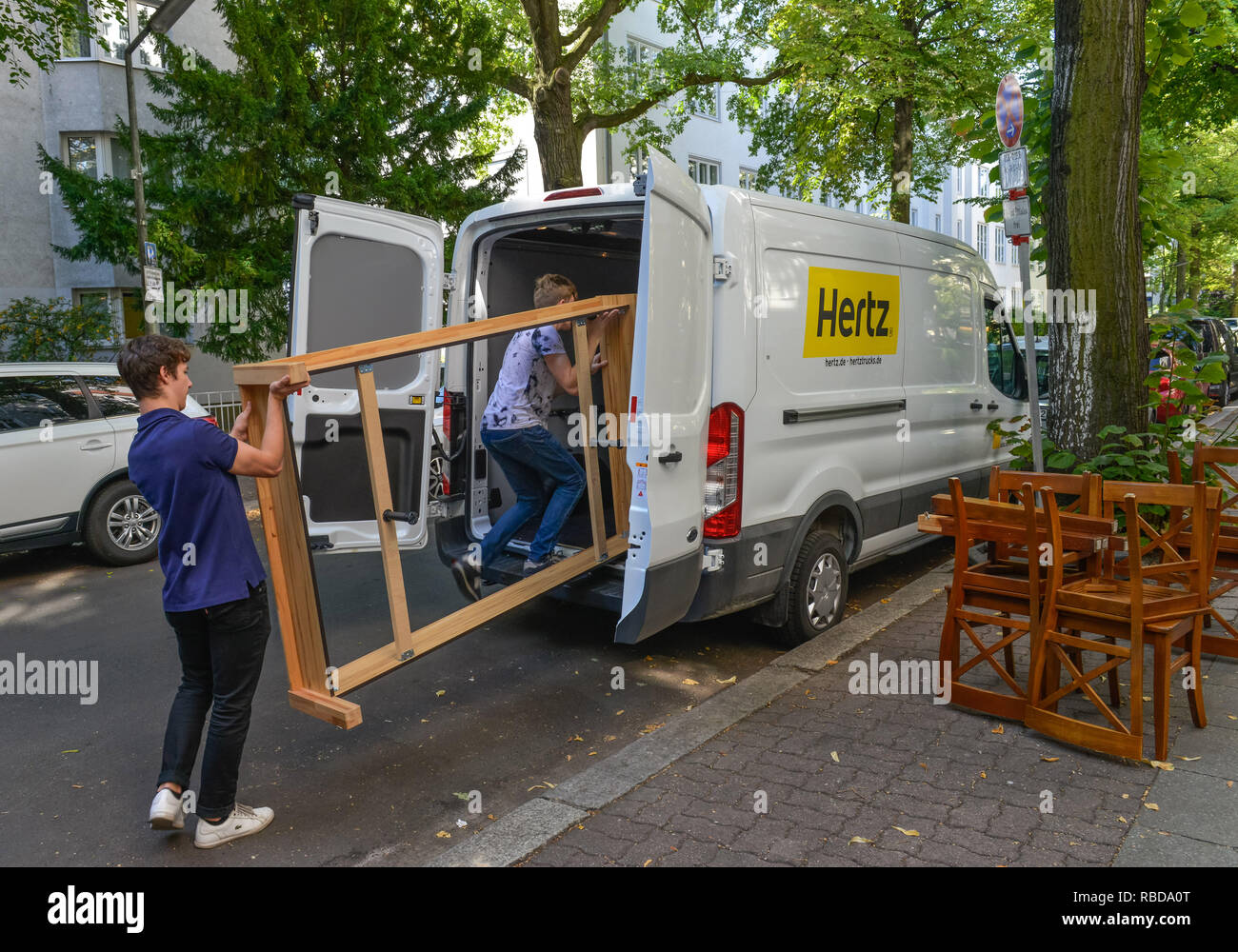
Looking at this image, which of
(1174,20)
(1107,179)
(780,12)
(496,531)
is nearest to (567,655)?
(496,531)

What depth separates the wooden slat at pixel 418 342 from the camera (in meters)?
3.47

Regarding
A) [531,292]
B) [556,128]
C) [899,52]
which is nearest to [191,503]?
[531,292]

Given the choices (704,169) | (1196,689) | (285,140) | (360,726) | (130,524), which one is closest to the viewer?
(1196,689)

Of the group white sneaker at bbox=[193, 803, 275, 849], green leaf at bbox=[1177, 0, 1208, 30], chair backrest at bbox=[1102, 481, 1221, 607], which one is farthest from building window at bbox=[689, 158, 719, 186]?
white sneaker at bbox=[193, 803, 275, 849]

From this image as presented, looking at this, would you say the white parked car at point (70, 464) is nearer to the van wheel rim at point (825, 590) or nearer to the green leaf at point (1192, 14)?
the van wheel rim at point (825, 590)

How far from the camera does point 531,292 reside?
635 centimetres

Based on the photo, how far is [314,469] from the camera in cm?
589

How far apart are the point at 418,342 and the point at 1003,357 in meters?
5.62

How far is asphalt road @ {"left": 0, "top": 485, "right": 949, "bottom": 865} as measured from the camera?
3621mm

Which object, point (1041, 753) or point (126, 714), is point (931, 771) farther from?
point (126, 714)

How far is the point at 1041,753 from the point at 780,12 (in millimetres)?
15088

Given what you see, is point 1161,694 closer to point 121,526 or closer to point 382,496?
point 382,496

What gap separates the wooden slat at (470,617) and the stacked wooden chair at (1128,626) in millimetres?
2186

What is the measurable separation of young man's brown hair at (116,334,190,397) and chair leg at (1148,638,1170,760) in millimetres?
3969
